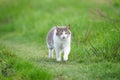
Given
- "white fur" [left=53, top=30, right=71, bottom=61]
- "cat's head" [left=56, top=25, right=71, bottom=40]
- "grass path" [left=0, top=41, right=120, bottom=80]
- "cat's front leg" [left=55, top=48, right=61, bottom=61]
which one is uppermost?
"cat's head" [left=56, top=25, right=71, bottom=40]

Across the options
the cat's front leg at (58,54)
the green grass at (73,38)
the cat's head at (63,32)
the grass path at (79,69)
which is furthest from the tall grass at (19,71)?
the cat's front leg at (58,54)

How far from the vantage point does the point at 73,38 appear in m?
13.1

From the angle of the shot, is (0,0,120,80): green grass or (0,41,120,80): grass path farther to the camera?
(0,0,120,80): green grass

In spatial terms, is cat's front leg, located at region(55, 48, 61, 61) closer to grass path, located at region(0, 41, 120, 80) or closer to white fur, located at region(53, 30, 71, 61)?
white fur, located at region(53, 30, 71, 61)

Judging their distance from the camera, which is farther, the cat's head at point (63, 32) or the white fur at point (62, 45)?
the white fur at point (62, 45)

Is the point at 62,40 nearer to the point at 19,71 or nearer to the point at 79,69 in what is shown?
the point at 79,69

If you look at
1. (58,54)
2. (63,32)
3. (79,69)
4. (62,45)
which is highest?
(63,32)

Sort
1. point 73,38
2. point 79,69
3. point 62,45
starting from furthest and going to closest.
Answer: point 73,38
point 62,45
point 79,69

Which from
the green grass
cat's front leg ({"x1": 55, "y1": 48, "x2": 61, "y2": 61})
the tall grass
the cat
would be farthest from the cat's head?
the tall grass

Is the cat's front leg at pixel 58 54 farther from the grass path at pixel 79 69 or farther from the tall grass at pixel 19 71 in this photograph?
the tall grass at pixel 19 71

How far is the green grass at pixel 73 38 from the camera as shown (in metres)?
9.20

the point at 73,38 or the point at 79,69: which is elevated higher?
the point at 73,38

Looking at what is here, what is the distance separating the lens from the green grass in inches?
362

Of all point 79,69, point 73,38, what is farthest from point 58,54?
point 73,38
